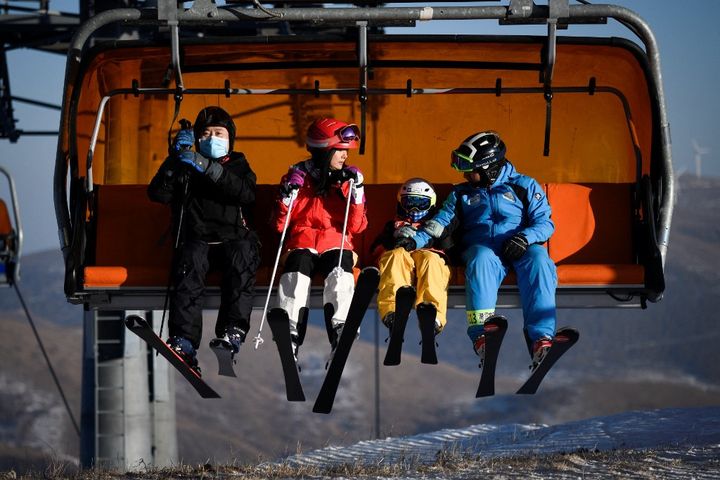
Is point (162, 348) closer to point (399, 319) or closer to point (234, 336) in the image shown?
point (234, 336)

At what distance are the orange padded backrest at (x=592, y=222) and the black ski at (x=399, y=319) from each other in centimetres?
161

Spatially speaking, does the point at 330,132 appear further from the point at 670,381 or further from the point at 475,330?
the point at 670,381

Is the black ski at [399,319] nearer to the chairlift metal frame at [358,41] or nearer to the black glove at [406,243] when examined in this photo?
the black glove at [406,243]

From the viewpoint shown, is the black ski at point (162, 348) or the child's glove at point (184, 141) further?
the child's glove at point (184, 141)

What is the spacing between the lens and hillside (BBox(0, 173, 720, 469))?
2456 inches

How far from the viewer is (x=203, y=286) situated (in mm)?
8086

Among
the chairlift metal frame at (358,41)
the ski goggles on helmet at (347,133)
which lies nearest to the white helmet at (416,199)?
the ski goggles on helmet at (347,133)

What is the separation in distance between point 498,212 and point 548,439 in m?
5.40

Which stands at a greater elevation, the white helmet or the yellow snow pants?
the white helmet

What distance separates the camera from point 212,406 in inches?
2653

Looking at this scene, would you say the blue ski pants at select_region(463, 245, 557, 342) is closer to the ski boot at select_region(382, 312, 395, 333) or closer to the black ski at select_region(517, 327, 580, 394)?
the black ski at select_region(517, 327, 580, 394)

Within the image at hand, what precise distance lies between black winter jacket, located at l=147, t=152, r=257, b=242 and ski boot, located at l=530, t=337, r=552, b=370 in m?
1.84

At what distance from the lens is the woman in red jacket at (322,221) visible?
7.81 meters

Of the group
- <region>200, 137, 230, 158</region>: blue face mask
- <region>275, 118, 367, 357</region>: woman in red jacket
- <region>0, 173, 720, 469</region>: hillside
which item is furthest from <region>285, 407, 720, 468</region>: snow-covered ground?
<region>0, 173, 720, 469</region>: hillside
